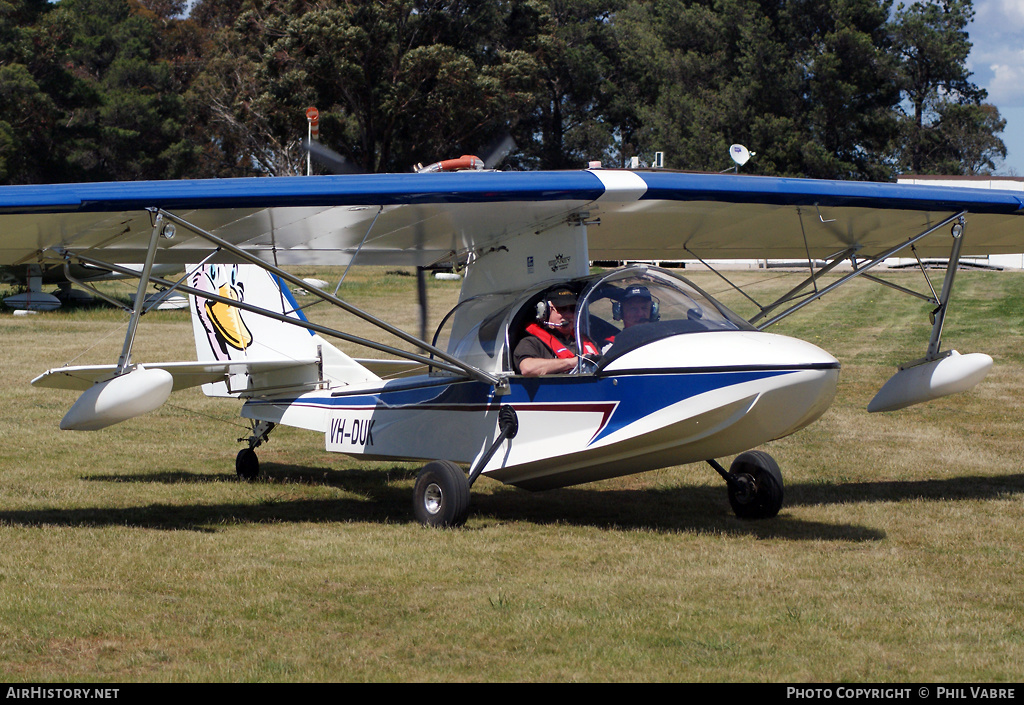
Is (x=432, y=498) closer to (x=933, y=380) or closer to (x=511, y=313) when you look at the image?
(x=511, y=313)

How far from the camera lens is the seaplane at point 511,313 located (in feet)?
23.3

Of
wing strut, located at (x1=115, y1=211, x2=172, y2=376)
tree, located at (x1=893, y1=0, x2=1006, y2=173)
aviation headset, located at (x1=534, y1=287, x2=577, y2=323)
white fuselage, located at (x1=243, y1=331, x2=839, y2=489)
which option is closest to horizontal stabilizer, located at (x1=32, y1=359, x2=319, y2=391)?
wing strut, located at (x1=115, y1=211, x2=172, y2=376)

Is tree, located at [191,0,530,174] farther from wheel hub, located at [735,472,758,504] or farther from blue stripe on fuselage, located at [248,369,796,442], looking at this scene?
wheel hub, located at [735,472,758,504]

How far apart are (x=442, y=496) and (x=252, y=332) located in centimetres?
399

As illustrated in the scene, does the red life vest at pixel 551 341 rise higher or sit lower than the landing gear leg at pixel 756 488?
higher

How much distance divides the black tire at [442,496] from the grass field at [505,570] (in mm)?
123

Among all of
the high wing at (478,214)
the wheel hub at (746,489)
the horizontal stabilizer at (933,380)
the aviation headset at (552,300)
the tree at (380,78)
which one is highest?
the tree at (380,78)

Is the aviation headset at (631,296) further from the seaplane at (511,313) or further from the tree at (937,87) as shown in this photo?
the tree at (937,87)

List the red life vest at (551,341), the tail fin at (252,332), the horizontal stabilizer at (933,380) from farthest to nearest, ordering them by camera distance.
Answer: the tail fin at (252,332) → the horizontal stabilizer at (933,380) → the red life vest at (551,341)

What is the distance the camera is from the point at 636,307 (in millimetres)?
7590

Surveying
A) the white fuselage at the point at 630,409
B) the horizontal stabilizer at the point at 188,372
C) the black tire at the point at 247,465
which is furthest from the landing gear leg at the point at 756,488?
the black tire at the point at 247,465

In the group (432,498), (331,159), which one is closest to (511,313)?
(432,498)

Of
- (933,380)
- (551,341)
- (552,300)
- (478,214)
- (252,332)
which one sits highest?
(478,214)
